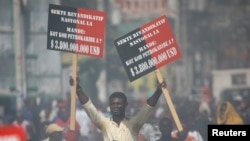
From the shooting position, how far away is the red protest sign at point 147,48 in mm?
8641

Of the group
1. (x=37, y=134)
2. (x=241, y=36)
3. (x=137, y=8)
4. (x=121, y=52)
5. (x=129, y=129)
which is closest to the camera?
(x=129, y=129)

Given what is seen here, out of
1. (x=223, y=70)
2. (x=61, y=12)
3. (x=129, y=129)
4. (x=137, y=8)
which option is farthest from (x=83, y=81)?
(x=129, y=129)

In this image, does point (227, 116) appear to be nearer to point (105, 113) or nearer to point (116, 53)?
point (105, 113)

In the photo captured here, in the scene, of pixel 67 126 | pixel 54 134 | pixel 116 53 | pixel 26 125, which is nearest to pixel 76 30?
pixel 54 134

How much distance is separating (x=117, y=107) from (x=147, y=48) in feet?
4.89

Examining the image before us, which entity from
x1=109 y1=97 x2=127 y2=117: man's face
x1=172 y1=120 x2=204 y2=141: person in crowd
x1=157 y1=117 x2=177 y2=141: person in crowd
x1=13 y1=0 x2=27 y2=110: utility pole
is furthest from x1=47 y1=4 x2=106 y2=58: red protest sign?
x1=13 y1=0 x2=27 y2=110: utility pole

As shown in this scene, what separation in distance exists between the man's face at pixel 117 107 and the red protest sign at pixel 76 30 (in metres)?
1.20

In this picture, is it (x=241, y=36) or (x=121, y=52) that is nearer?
(x=121, y=52)

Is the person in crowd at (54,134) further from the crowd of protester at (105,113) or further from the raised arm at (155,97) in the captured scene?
the raised arm at (155,97)

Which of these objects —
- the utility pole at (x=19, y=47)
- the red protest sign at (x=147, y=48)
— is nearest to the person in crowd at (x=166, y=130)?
the red protest sign at (x=147, y=48)

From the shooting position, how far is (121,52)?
866 cm

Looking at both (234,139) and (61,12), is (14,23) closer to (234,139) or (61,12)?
(61,12)

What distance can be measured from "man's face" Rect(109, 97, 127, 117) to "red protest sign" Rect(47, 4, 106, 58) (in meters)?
1.20

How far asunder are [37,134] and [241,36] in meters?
11.5
